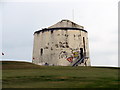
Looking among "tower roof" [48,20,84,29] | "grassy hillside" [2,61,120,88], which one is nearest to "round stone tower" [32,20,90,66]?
"tower roof" [48,20,84,29]

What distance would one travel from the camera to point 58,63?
27.8m

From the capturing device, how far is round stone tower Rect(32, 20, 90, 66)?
28.0 m

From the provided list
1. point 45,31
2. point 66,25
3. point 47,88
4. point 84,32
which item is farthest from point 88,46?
point 47,88

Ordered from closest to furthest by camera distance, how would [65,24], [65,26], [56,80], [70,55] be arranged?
[56,80] < [70,55] < [65,26] < [65,24]

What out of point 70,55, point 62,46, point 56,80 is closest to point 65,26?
point 62,46

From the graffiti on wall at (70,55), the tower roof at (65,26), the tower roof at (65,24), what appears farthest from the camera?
the tower roof at (65,24)

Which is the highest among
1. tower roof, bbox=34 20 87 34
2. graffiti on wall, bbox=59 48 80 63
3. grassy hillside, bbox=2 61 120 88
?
tower roof, bbox=34 20 87 34

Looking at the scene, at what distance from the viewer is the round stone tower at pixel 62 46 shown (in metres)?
28.0

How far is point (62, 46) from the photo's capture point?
92.2 feet

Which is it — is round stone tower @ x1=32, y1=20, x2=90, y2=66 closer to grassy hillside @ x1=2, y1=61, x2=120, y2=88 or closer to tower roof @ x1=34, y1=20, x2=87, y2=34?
tower roof @ x1=34, y1=20, x2=87, y2=34

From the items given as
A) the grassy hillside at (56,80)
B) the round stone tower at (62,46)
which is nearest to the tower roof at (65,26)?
the round stone tower at (62,46)

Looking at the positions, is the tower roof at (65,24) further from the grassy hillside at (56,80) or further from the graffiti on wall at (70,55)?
the grassy hillside at (56,80)

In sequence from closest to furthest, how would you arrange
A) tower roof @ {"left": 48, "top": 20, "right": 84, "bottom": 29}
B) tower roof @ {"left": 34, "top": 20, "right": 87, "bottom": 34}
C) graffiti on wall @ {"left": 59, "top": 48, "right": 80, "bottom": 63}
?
graffiti on wall @ {"left": 59, "top": 48, "right": 80, "bottom": 63} → tower roof @ {"left": 34, "top": 20, "right": 87, "bottom": 34} → tower roof @ {"left": 48, "top": 20, "right": 84, "bottom": 29}

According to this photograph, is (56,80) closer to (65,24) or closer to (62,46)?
(62,46)
